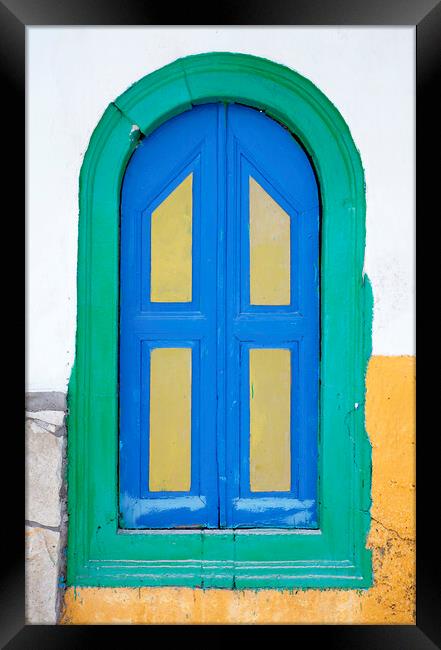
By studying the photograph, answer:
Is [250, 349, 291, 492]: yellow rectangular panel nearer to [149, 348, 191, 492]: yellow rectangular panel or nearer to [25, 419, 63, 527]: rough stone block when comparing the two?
[149, 348, 191, 492]: yellow rectangular panel

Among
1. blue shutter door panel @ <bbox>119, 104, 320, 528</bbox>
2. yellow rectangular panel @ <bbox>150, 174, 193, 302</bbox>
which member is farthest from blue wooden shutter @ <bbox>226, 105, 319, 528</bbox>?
yellow rectangular panel @ <bbox>150, 174, 193, 302</bbox>

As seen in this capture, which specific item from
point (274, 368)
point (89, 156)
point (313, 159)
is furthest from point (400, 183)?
point (89, 156)

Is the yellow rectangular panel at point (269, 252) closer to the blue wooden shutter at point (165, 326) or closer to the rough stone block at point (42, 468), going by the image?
the blue wooden shutter at point (165, 326)

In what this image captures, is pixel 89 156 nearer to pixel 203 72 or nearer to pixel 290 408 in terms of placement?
pixel 203 72

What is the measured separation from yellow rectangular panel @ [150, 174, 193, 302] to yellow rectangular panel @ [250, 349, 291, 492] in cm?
43

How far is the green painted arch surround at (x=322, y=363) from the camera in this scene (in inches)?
106

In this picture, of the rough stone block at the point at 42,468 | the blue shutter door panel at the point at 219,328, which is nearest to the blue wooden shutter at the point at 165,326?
the blue shutter door panel at the point at 219,328

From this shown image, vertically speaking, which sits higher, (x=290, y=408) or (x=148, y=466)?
(x=290, y=408)

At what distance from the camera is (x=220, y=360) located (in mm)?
2777

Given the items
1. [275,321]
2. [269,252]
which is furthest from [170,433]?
[269,252]

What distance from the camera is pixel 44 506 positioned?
2.68 meters

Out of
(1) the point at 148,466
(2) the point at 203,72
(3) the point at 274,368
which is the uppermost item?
(2) the point at 203,72

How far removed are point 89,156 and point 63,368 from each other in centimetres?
90

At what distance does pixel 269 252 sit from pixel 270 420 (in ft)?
2.39
